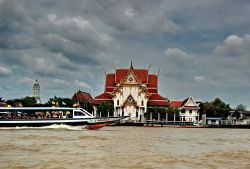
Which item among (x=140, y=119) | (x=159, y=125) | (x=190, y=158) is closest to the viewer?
(x=190, y=158)

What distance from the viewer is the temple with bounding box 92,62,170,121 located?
8138cm

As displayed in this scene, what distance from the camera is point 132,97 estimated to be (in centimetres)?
8119

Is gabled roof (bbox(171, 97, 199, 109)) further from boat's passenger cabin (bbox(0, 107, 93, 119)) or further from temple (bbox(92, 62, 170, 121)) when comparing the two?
boat's passenger cabin (bbox(0, 107, 93, 119))

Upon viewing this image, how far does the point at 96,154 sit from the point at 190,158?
14.0 ft

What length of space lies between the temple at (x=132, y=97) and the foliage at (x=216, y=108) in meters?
10.1

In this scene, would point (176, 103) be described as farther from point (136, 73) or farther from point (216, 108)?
point (136, 73)

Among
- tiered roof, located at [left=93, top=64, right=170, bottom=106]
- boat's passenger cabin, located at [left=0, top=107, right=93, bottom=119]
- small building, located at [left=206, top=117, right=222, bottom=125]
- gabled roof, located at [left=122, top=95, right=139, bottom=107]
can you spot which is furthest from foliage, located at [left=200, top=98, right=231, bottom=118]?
boat's passenger cabin, located at [left=0, top=107, right=93, bottom=119]

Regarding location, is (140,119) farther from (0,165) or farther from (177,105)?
(0,165)

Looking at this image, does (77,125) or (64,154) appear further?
(77,125)

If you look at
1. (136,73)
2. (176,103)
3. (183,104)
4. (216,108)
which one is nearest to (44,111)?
(136,73)

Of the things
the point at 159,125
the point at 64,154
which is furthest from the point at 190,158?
the point at 159,125

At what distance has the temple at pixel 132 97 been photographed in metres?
81.4

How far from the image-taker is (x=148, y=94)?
82.0 m

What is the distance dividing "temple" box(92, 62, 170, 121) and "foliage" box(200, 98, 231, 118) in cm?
1009
